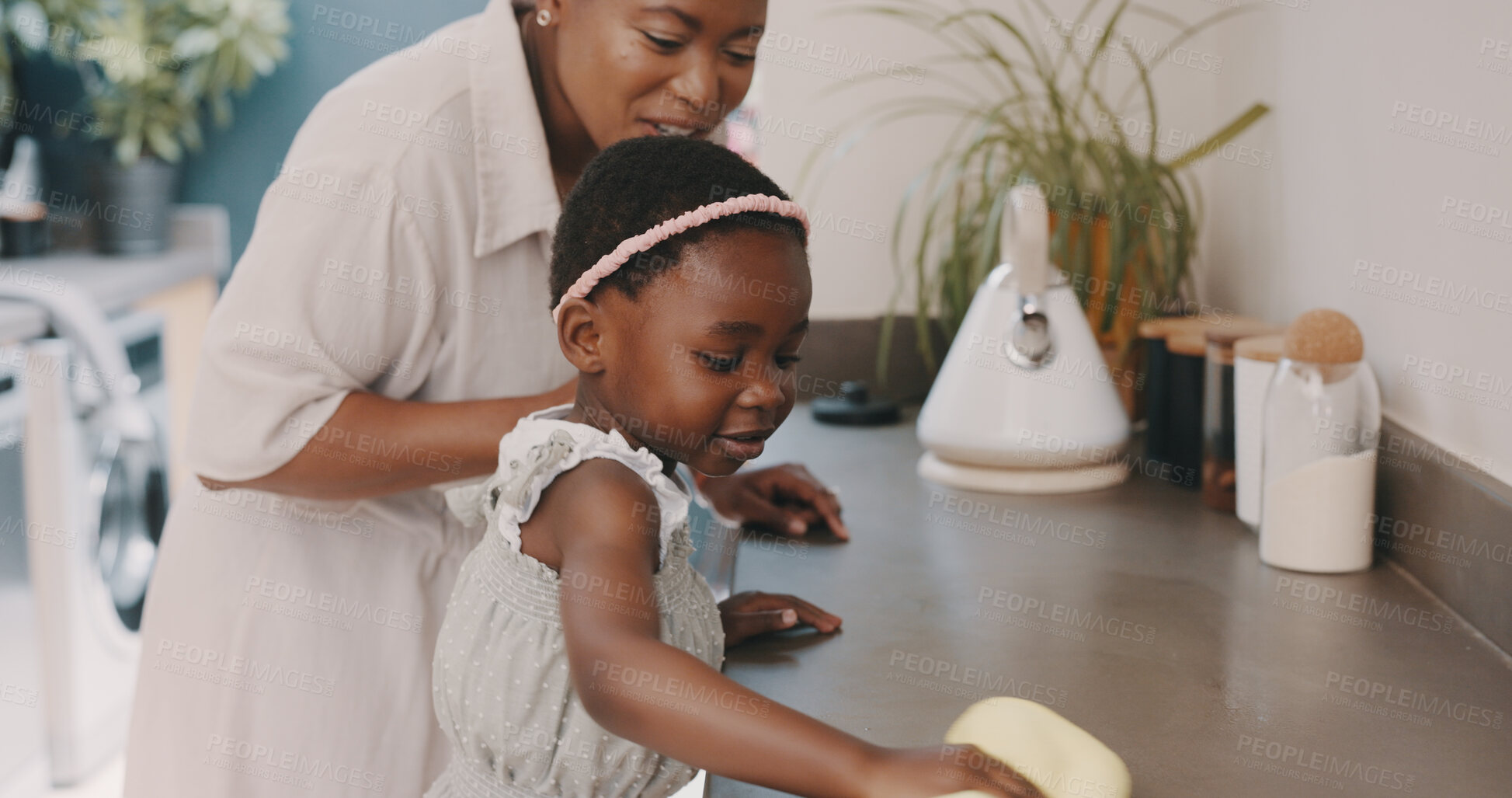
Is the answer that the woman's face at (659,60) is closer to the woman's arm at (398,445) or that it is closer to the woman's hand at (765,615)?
the woman's arm at (398,445)

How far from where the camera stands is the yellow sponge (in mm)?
618

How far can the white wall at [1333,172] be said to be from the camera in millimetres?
954

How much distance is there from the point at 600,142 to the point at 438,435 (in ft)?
0.87

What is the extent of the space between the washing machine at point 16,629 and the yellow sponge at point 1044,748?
79.2 inches

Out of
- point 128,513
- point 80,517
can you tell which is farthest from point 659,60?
point 128,513

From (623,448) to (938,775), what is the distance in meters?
0.23

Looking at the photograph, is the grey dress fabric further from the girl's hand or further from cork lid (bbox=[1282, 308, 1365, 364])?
cork lid (bbox=[1282, 308, 1365, 364])

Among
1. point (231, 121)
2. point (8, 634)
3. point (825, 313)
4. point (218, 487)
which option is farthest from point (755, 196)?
point (231, 121)

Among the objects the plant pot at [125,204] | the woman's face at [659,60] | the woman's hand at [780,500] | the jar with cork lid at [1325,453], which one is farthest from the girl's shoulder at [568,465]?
the plant pot at [125,204]

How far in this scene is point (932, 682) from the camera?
837mm

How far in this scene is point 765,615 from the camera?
907 millimetres

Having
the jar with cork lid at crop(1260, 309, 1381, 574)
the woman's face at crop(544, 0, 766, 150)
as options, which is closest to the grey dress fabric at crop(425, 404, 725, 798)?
the woman's face at crop(544, 0, 766, 150)

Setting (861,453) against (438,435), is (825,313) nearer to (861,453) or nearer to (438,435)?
(861,453)

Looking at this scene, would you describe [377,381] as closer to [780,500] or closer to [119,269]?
[780,500]
